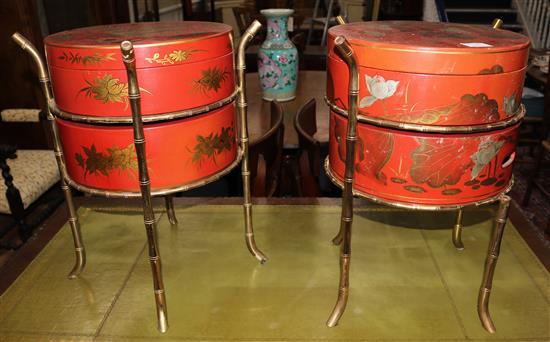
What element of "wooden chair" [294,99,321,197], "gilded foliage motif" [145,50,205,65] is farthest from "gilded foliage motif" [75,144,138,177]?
"wooden chair" [294,99,321,197]

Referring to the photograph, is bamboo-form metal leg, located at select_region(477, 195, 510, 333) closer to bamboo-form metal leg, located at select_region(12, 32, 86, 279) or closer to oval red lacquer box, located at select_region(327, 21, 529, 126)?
oval red lacquer box, located at select_region(327, 21, 529, 126)

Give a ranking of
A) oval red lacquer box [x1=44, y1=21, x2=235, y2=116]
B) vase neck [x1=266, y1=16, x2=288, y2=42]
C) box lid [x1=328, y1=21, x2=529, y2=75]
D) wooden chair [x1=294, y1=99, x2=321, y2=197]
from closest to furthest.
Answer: box lid [x1=328, y1=21, x2=529, y2=75] → oval red lacquer box [x1=44, y1=21, x2=235, y2=116] → wooden chair [x1=294, y1=99, x2=321, y2=197] → vase neck [x1=266, y1=16, x2=288, y2=42]

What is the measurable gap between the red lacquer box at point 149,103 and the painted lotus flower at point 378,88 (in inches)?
16.2

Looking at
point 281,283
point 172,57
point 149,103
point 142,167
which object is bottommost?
point 281,283

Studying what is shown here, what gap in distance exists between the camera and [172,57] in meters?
1.19

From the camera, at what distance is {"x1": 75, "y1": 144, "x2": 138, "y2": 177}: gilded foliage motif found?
125 cm

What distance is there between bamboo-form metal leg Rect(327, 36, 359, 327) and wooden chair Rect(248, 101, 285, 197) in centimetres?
66

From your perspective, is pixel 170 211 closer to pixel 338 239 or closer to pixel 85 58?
pixel 338 239

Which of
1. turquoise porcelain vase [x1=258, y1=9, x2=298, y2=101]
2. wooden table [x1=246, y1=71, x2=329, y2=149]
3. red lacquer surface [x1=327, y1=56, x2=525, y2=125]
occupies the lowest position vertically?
wooden table [x1=246, y1=71, x2=329, y2=149]

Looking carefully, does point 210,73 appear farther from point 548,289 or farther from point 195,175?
point 548,289

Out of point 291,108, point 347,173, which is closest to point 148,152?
point 347,173

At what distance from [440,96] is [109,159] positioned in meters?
0.84

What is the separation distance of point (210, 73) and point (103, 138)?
0.33 meters

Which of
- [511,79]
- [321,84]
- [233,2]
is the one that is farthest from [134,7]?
[511,79]
